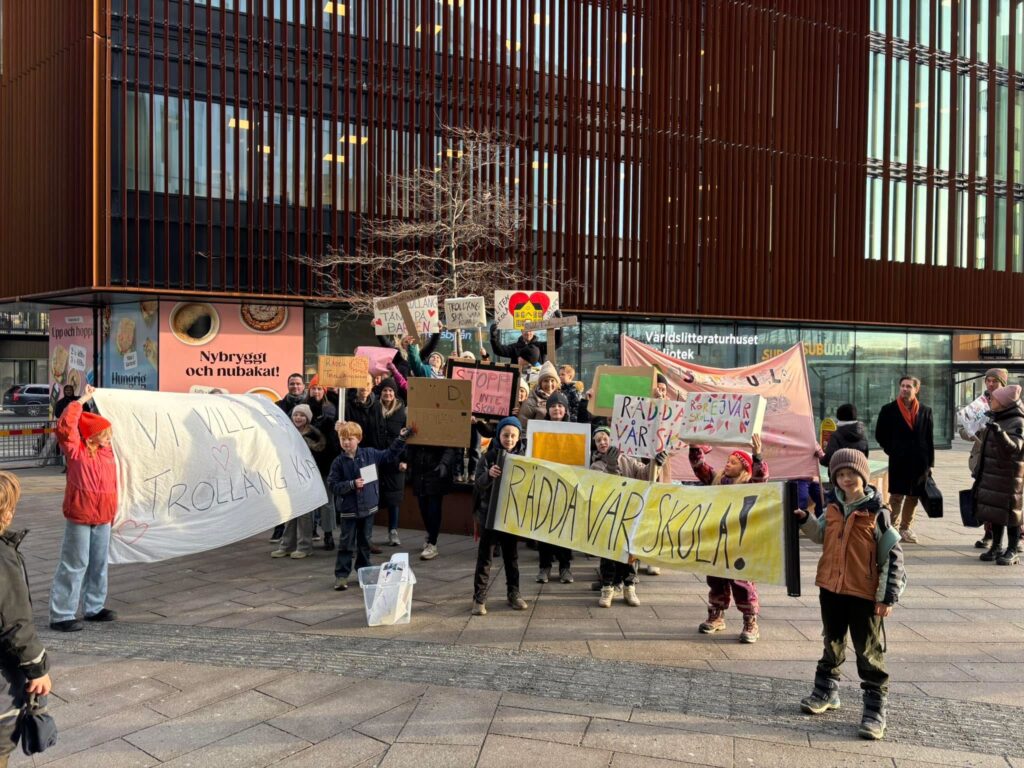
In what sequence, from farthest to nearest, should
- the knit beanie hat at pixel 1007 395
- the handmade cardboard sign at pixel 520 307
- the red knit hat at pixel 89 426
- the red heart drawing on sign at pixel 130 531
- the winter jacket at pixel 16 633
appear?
the handmade cardboard sign at pixel 520 307 → the knit beanie hat at pixel 1007 395 → the red heart drawing on sign at pixel 130 531 → the red knit hat at pixel 89 426 → the winter jacket at pixel 16 633

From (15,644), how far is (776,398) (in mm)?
9454

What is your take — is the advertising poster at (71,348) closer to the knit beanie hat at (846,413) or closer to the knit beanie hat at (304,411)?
the knit beanie hat at (304,411)

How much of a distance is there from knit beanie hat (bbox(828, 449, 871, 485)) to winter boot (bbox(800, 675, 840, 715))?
1328mm

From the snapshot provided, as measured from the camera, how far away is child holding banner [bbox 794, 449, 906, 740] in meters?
4.66

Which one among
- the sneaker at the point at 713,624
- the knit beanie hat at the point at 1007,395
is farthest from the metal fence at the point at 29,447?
the knit beanie hat at the point at 1007,395

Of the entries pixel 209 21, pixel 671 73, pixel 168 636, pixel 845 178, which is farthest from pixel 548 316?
pixel 845 178

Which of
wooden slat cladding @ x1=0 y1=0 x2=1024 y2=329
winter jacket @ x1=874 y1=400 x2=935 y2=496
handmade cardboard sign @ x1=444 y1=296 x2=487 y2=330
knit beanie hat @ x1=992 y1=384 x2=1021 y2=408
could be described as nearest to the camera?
knit beanie hat @ x1=992 y1=384 x2=1021 y2=408

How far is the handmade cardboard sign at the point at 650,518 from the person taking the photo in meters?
5.89

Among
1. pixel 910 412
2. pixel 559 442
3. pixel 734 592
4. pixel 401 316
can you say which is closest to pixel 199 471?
pixel 559 442

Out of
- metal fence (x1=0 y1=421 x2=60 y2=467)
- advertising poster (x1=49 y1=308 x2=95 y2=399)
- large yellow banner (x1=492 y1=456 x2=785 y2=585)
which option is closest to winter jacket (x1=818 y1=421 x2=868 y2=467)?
large yellow banner (x1=492 y1=456 x2=785 y2=585)

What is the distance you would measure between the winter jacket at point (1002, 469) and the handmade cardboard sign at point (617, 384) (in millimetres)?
3962

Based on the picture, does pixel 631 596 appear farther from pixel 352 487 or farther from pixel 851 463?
pixel 851 463

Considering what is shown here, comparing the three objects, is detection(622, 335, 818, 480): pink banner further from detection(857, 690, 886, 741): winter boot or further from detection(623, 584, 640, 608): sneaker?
detection(857, 690, 886, 741): winter boot

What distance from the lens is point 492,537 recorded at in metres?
7.21
